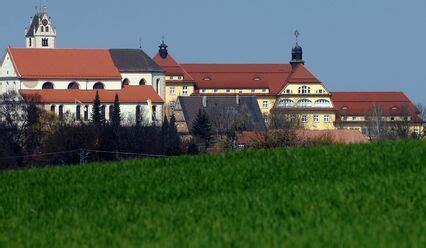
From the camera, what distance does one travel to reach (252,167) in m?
26.3

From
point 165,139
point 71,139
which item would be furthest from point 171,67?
point 71,139

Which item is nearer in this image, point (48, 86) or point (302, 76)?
point (48, 86)

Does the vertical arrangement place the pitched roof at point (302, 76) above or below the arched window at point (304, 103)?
above

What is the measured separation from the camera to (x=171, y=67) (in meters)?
192

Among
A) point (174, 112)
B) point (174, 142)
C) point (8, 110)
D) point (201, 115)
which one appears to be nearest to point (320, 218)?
point (174, 142)

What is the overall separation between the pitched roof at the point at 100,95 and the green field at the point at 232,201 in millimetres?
132660

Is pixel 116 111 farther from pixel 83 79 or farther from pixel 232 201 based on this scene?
pixel 232 201

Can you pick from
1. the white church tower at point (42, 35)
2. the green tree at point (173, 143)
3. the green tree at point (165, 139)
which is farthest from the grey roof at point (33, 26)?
the green tree at point (165, 139)

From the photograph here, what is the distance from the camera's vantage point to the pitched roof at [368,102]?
619 ft

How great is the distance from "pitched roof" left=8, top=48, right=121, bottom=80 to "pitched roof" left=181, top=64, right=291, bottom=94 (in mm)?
26808

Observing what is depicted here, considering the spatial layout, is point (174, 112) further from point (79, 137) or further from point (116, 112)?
point (79, 137)

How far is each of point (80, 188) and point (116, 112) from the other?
11605 cm

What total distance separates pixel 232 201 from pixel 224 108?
141 m

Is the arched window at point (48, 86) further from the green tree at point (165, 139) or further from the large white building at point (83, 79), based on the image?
the green tree at point (165, 139)
